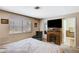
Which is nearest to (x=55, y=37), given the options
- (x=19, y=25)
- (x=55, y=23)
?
(x=55, y=23)

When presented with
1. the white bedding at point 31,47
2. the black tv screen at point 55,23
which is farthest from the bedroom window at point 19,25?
the black tv screen at point 55,23

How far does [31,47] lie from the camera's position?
1.63 metres

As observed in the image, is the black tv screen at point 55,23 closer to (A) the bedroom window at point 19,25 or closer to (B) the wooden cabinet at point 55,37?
(B) the wooden cabinet at point 55,37

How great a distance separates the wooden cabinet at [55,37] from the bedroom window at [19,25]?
0.36 meters

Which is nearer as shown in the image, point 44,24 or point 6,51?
point 6,51

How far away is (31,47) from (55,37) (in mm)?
433

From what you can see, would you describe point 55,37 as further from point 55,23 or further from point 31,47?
point 31,47

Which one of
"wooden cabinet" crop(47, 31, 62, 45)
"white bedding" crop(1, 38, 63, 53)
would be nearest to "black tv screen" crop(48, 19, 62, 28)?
"wooden cabinet" crop(47, 31, 62, 45)

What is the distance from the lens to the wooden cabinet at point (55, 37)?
1.65m
